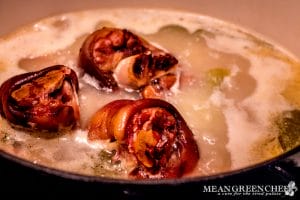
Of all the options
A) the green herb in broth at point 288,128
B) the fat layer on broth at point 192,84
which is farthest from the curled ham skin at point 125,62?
the green herb in broth at point 288,128

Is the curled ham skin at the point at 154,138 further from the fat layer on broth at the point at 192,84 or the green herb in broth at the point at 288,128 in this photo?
the green herb in broth at the point at 288,128

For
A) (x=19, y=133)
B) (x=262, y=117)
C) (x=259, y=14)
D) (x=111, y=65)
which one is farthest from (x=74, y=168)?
(x=259, y=14)

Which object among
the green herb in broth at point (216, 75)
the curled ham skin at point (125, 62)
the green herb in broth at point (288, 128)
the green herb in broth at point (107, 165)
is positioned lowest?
the green herb in broth at point (107, 165)

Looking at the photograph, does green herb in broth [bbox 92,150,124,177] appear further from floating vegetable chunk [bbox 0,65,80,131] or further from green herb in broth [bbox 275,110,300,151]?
green herb in broth [bbox 275,110,300,151]

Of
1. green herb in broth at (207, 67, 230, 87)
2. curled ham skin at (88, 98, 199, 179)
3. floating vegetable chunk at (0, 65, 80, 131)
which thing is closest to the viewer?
curled ham skin at (88, 98, 199, 179)

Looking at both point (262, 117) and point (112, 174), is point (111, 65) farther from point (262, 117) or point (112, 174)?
point (262, 117)

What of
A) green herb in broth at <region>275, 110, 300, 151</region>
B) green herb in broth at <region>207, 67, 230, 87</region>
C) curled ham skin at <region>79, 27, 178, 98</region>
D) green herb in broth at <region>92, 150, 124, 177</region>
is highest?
curled ham skin at <region>79, 27, 178, 98</region>

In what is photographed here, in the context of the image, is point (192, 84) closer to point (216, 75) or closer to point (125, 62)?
point (216, 75)

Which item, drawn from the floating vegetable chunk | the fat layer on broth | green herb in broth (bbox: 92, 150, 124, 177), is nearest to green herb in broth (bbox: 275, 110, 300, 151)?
the fat layer on broth
